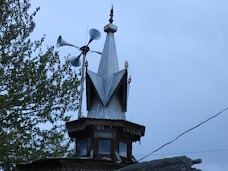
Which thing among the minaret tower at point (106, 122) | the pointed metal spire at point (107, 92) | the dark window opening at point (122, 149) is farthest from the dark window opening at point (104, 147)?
the pointed metal spire at point (107, 92)

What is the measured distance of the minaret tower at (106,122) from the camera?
1845 cm

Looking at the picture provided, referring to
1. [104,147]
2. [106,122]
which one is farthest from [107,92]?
[104,147]

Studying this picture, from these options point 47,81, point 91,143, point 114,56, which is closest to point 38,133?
→ point 47,81

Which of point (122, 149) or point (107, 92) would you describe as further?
point (107, 92)

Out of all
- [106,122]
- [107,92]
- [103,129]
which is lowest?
[103,129]

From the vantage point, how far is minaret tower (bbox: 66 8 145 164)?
18.5m

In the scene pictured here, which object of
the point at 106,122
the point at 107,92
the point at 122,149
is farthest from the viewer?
the point at 107,92

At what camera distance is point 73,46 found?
22.6 m

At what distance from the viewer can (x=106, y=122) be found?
60.5 ft

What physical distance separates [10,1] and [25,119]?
6.57m

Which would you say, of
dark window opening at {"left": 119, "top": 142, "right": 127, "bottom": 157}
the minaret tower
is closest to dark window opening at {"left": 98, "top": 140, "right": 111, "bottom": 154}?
the minaret tower

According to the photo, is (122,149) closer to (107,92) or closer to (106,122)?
(106,122)

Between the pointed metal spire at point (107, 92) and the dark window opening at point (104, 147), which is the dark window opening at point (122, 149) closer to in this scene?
the dark window opening at point (104, 147)

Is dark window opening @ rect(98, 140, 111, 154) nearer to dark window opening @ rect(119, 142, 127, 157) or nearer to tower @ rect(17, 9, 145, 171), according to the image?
tower @ rect(17, 9, 145, 171)
